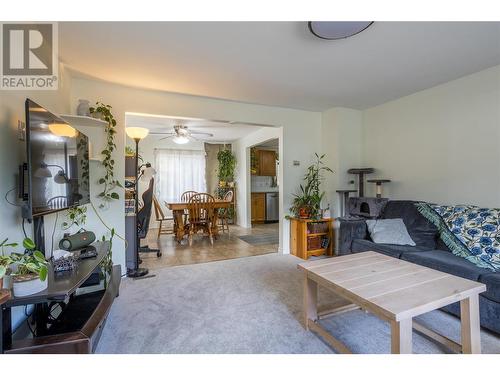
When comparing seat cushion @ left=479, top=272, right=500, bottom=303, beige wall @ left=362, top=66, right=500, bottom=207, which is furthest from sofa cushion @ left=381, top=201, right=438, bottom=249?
seat cushion @ left=479, top=272, right=500, bottom=303

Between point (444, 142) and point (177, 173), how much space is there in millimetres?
5217

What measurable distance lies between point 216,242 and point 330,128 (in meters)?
2.73

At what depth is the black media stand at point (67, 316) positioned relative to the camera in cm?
116

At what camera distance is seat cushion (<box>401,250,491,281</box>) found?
5.77 ft

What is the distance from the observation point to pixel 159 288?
241 centimetres

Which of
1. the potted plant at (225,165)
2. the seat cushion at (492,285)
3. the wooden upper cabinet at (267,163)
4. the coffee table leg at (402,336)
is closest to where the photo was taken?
the coffee table leg at (402,336)

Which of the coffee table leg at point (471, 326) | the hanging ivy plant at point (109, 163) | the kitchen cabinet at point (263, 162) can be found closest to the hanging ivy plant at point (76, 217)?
the hanging ivy plant at point (109, 163)

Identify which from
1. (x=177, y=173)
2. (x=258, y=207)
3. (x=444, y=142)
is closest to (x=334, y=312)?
(x=444, y=142)

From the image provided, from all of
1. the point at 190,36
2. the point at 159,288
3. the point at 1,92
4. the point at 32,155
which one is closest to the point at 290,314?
the point at 159,288

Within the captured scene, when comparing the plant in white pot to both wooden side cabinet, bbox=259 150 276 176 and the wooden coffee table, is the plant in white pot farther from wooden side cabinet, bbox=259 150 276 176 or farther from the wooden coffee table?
wooden side cabinet, bbox=259 150 276 176

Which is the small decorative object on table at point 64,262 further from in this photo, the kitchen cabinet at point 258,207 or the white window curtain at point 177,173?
the kitchen cabinet at point 258,207

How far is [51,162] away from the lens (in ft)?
5.10

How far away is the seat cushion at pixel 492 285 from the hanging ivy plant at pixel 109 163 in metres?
3.28

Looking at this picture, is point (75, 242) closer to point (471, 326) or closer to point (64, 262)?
point (64, 262)
